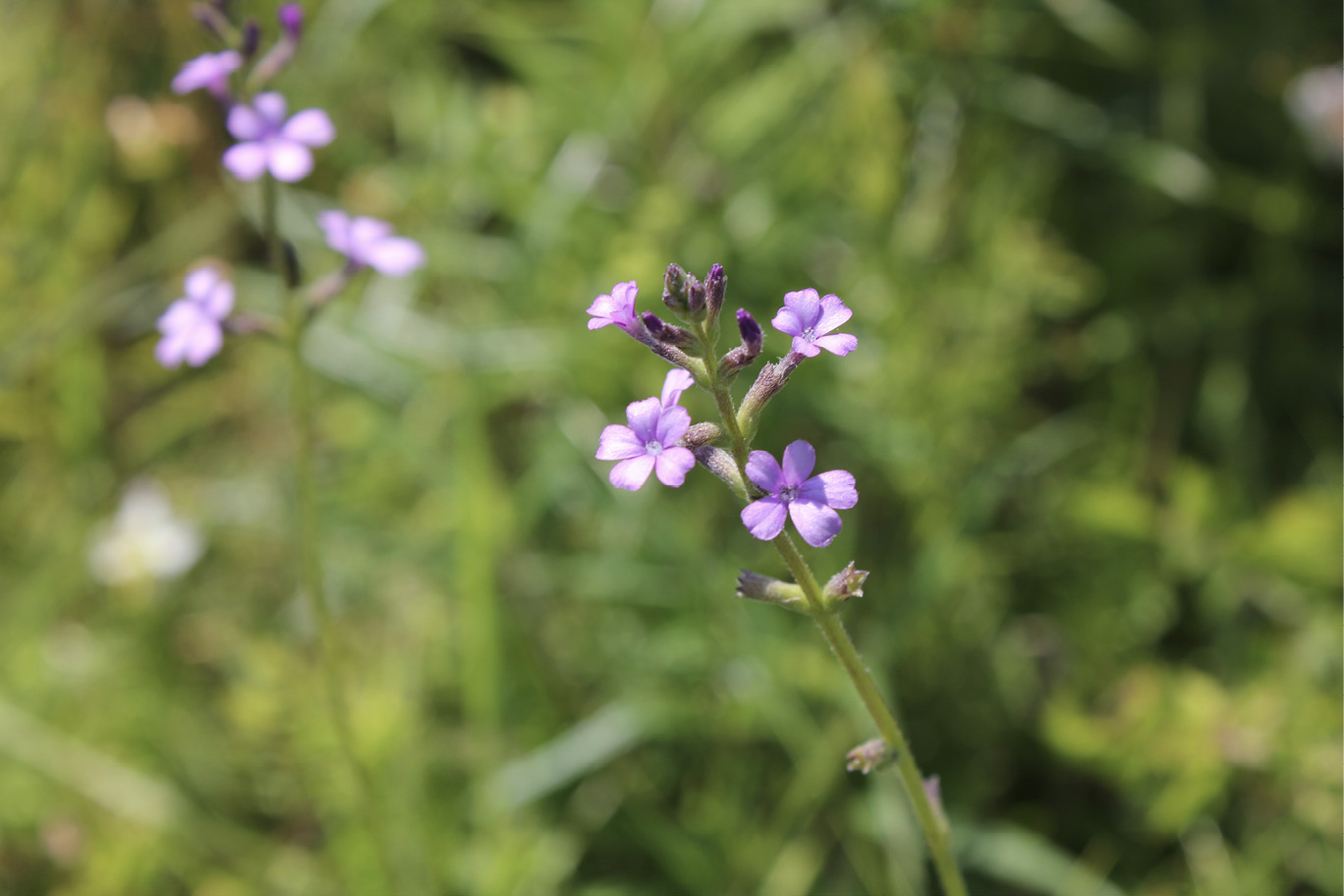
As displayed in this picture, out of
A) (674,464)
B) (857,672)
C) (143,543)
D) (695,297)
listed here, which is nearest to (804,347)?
(695,297)

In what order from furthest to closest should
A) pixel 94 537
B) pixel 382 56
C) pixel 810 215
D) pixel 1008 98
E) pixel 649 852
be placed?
pixel 382 56
pixel 94 537
pixel 1008 98
pixel 810 215
pixel 649 852

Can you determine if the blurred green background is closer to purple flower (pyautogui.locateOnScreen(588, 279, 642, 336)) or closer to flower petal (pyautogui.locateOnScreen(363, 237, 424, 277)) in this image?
flower petal (pyautogui.locateOnScreen(363, 237, 424, 277))

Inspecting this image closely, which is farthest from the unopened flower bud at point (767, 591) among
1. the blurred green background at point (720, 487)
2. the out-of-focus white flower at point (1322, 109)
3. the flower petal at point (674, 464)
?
the out-of-focus white flower at point (1322, 109)

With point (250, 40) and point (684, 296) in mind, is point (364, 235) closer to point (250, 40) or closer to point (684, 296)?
point (250, 40)

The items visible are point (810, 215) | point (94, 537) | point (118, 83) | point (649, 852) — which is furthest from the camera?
point (118, 83)

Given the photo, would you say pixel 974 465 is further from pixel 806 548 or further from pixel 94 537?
pixel 94 537

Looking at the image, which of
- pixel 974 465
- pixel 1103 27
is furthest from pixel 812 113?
pixel 974 465
